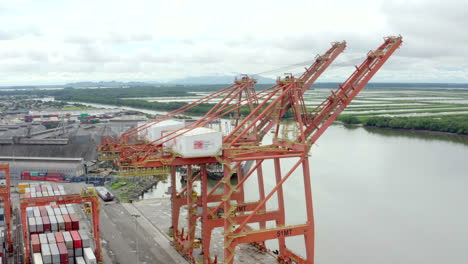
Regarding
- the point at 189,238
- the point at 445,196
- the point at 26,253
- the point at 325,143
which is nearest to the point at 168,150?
the point at 189,238

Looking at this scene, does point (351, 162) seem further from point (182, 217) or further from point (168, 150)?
point (168, 150)

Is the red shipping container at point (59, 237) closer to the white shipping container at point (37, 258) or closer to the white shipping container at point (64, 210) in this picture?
the white shipping container at point (37, 258)

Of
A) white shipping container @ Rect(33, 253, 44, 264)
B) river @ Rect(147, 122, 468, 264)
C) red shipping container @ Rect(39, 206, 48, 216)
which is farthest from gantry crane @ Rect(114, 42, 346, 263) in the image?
red shipping container @ Rect(39, 206, 48, 216)

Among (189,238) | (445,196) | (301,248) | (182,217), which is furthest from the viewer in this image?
(445,196)

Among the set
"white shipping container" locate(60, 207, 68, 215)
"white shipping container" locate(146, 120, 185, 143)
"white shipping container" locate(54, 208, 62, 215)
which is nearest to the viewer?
"white shipping container" locate(146, 120, 185, 143)

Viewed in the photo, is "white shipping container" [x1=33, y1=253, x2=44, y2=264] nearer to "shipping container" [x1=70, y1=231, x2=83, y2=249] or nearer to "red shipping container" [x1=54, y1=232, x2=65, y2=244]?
"red shipping container" [x1=54, y1=232, x2=65, y2=244]

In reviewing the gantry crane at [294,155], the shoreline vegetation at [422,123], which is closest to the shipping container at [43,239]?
the gantry crane at [294,155]
